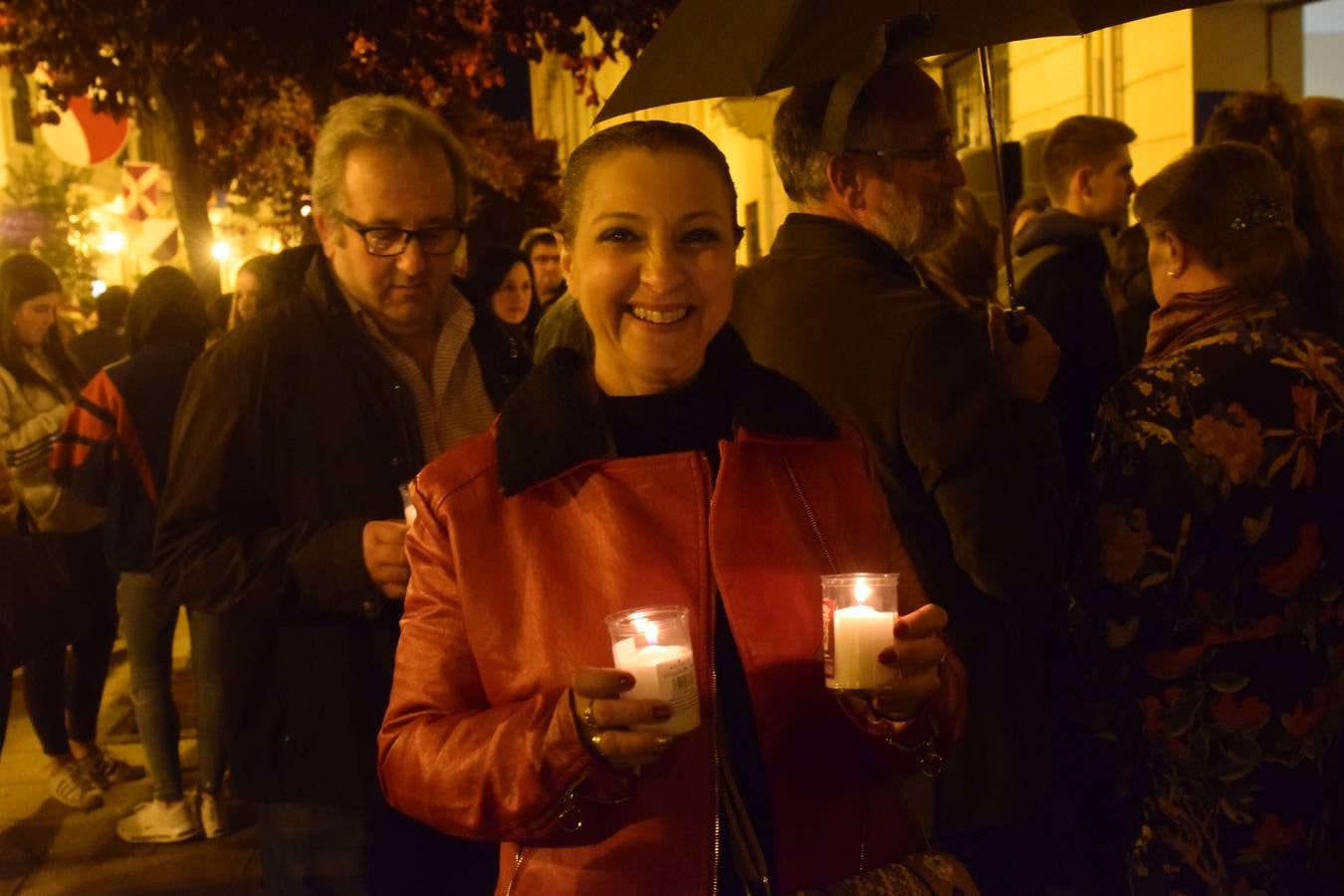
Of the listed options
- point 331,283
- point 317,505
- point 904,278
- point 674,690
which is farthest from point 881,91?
point 674,690

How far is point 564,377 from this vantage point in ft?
6.95

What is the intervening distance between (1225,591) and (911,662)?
1434 mm

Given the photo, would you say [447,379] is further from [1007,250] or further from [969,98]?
[969,98]

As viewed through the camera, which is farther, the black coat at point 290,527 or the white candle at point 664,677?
the black coat at point 290,527

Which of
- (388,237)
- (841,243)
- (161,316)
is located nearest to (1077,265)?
(841,243)

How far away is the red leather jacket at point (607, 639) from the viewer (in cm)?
190

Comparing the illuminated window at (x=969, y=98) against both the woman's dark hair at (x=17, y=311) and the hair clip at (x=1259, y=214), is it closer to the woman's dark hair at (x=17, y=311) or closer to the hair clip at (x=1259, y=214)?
the woman's dark hair at (x=17, y=311)

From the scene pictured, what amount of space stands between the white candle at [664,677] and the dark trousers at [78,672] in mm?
5320

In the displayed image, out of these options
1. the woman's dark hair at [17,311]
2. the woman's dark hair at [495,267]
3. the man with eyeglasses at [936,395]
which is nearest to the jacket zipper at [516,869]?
the man with eyeglasses at [936,395]

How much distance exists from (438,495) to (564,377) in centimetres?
28

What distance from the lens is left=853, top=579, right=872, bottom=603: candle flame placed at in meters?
1.88

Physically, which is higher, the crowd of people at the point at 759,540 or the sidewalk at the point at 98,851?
the crowd of people at the point at 759,540

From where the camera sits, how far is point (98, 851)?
5.91 metres

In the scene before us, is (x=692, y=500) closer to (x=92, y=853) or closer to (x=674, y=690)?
(x=674, y=690)
